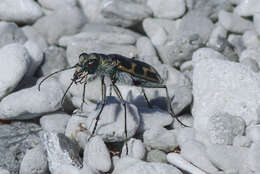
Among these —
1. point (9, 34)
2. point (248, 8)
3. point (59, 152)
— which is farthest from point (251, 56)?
point (9, 34)

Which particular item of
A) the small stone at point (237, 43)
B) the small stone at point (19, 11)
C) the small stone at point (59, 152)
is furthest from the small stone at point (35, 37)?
the small stone at point (237, 43)

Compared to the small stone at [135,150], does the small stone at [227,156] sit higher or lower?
higher

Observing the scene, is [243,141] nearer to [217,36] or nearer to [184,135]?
[184,135]

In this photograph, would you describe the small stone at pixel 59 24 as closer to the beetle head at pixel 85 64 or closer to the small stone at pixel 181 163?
the beetle head at pixel 85 64

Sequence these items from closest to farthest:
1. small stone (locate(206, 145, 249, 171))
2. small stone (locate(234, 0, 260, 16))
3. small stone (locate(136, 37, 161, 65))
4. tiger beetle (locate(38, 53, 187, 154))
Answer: small stone (locate(206, 145, 249, 171)), tiger beetle (locate(38, 53, 187, 154)), small stone (locate(136, 37, 161, 65)), small stone (locate(234, 0, 260, 16))

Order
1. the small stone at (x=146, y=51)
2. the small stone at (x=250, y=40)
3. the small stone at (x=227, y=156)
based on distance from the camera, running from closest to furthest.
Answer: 1. the small stone at (x=227, y=156)
2. the small stone at (x=146, y=51)
3. the small stone at (x=250, y=40)

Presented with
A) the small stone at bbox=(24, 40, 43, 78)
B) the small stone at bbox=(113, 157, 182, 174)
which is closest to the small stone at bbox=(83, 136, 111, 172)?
the small stone at bbox=(113, 157, 182, 174)

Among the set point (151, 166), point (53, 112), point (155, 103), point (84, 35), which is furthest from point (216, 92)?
point (84, 35)

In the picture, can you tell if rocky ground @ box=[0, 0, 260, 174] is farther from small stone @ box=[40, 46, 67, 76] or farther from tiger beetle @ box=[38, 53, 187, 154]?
tiger beetle @ box=[38, 53, 187, 154]
